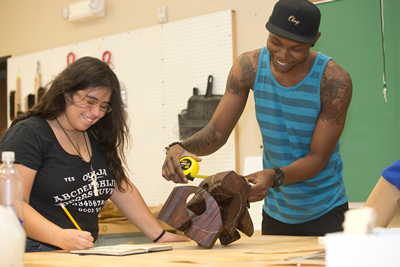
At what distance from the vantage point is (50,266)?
0.95m

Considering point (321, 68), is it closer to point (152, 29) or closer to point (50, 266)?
point (50, 266)

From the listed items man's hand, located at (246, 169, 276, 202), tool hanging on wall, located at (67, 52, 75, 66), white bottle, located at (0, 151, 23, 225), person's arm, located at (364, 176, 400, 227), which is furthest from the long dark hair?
tool hanging on wall, located at (67, 52, 75, 66)

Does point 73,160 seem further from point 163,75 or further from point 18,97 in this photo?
point 18,97

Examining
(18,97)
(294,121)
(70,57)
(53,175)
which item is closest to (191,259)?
(53,175)

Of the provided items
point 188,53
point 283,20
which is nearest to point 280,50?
point 283,20

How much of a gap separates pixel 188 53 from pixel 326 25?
3.46 feet

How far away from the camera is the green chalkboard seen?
240 centimetres

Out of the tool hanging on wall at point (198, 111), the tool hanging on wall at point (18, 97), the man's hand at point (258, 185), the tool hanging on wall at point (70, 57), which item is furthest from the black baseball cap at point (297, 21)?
the tool hanging on wall at point (18, 97)

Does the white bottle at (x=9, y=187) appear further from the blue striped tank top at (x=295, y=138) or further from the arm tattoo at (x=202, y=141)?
the blue striped tank top at (x=295, y=138)

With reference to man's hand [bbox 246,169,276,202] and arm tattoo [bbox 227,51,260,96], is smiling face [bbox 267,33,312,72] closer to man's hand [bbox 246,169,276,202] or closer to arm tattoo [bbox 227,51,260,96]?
arm tattoo [bbox 227,51,260,96]

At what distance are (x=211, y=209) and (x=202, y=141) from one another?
21.0 inches

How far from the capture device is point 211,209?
48.5 inches

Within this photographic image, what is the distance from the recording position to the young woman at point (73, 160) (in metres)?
1.37

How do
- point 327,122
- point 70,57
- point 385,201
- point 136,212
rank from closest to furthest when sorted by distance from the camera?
point 385,201, point 327,122, point 136,212, point 70,57
